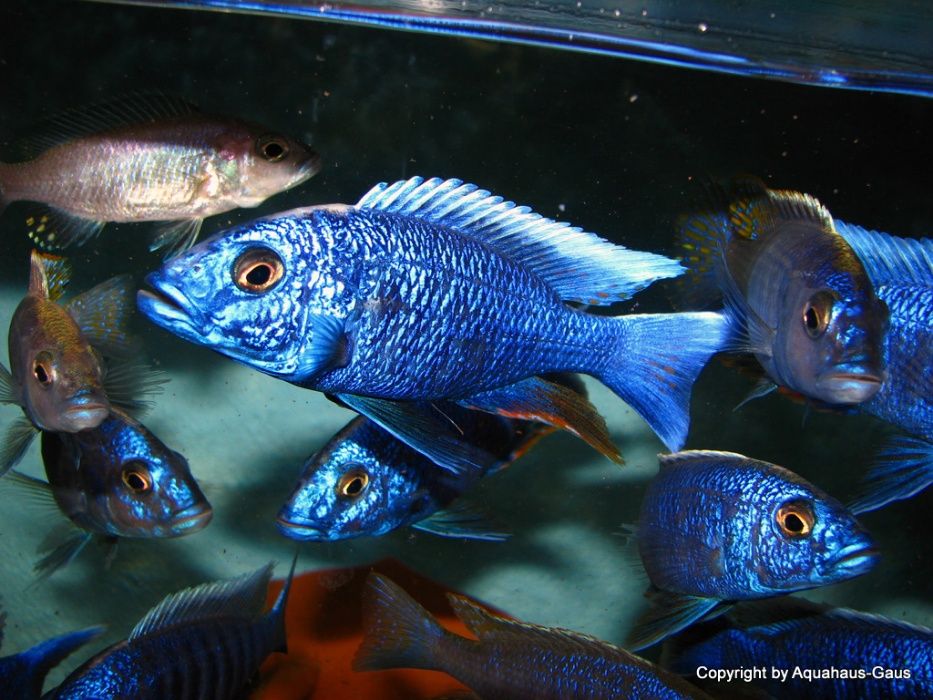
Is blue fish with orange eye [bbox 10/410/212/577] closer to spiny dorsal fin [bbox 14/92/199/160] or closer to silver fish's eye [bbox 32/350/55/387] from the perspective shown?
silver fish's eye [bbox 32/350/55/387]

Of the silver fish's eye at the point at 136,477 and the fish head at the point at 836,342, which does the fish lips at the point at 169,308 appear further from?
the fish head at the point at 836,342

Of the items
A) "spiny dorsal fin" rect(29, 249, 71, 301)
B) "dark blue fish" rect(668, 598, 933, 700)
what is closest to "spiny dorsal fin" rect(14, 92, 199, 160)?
"spiny dorsal fin" rect(29, 249, 71, 301)

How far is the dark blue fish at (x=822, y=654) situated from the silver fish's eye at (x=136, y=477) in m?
2.15

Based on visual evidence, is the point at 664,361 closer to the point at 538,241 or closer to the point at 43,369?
the point at 538,241

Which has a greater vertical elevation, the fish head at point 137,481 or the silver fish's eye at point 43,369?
the silver fish's eye at point 43,369

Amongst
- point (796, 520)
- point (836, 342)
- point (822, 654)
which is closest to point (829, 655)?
point (822, 654)

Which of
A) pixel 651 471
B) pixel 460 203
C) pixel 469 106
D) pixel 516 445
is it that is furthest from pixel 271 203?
pixel 651 471

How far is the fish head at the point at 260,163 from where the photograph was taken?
7.72 feet

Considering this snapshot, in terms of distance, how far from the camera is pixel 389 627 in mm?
2281

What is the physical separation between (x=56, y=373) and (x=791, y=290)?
225 cm

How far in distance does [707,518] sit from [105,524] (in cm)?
216

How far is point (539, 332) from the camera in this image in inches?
59.9

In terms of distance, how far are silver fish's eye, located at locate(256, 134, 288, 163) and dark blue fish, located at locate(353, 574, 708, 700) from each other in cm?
161

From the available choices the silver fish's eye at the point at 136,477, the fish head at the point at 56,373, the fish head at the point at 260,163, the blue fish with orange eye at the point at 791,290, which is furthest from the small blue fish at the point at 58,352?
the blue fish with orange eye at the point at 791,290
